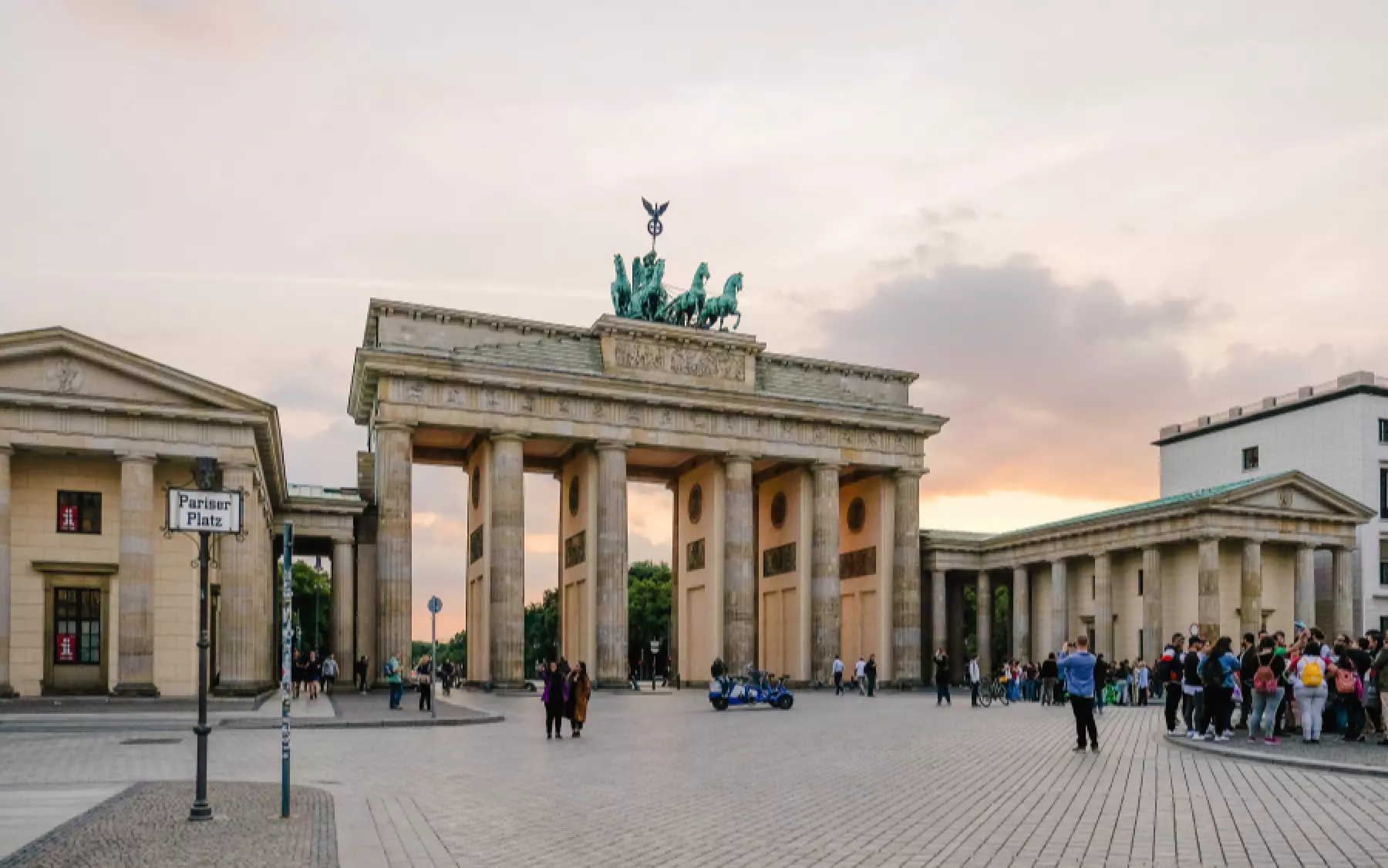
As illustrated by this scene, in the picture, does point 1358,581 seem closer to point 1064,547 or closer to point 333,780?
point 1064,547

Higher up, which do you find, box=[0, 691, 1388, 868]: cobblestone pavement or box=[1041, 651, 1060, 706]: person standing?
box=[0, 691, 1388, 868]: cobblestone pavement

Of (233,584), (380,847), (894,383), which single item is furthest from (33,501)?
(894,383)

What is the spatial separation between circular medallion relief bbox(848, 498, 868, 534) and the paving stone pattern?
5745cm

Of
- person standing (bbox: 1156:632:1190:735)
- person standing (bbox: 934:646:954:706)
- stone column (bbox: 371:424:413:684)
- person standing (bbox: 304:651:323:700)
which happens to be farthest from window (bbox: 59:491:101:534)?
person standing (bbox: 1156:632:1190:735)

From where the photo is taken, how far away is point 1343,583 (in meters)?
60.8

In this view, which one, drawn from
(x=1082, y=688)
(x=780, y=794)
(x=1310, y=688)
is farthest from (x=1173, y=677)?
(x=780, y=794)

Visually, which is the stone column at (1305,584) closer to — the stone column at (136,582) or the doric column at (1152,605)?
the doric column at (1152,605)

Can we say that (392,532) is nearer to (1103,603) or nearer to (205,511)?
(1103,603)

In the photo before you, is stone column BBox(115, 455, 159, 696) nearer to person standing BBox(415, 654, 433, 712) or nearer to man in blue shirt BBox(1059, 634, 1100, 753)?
person standing BBox(415, 654, 433, 712)

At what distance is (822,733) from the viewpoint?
2853cm

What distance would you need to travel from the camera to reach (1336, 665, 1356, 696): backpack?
2328 cm

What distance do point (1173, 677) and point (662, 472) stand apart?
46804 mm

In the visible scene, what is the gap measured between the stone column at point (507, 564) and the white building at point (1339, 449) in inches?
1634

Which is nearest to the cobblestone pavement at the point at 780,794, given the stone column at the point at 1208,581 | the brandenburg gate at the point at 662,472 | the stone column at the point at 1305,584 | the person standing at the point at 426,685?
the person standing at the point at 426,685
